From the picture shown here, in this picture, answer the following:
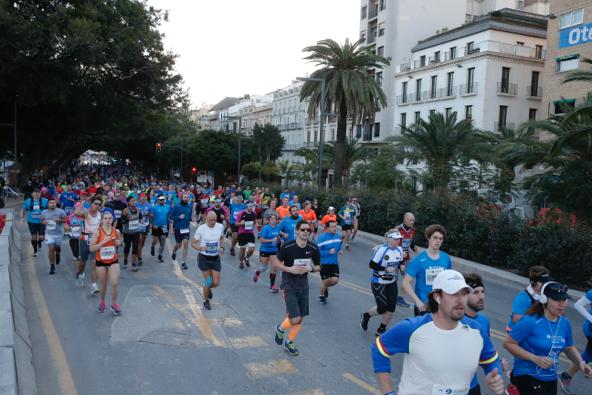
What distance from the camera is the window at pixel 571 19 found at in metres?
31.8

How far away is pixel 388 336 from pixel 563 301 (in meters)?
1.88

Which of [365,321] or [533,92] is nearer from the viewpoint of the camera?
[365,321]

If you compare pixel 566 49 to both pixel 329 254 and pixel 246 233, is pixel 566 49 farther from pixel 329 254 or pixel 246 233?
pixel 329 254

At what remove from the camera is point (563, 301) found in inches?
169

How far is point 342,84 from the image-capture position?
28.8 m

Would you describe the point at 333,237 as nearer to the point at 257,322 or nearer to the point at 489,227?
the point at 257,322

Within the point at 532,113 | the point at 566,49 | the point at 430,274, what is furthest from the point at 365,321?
the point at 532,113

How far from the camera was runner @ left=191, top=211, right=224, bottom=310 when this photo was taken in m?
9.03

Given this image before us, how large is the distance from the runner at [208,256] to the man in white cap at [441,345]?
20.0 feet

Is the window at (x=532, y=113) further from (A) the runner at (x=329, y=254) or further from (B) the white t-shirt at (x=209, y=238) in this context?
(B) the white t-shirt at (x=209, y=238)

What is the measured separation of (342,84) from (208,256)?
70.2ft

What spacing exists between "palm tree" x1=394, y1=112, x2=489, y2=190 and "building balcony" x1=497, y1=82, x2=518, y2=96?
21.2 meters

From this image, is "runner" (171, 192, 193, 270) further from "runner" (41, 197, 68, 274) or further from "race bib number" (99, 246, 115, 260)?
"race bib number" (99, 246, 115, 260)

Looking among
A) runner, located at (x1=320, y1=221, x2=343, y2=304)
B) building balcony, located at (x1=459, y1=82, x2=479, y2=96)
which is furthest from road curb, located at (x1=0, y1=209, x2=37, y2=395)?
building balcony, located at (x1=459, y1=82, x2=479, y2=96)
